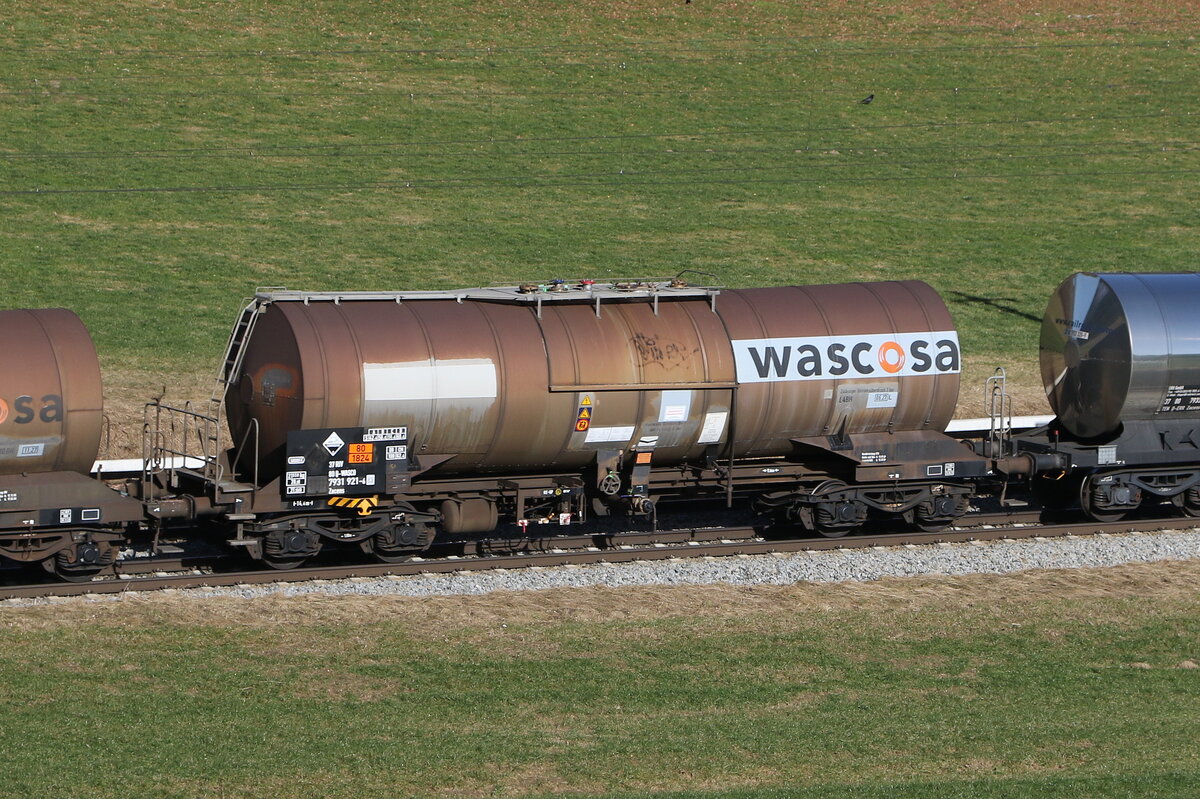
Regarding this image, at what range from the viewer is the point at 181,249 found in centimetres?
4038

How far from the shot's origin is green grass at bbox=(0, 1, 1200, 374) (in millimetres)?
40562

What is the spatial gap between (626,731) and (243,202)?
32.0 metres

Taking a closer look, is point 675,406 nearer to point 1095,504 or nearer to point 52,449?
point 1095,504

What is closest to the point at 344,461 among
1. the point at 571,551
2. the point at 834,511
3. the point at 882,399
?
the point at 571,551

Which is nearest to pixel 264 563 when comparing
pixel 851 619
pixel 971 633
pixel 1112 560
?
pixel 851 619

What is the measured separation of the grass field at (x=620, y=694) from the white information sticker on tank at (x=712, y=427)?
2.68 m

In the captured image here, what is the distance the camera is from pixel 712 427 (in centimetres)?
2231

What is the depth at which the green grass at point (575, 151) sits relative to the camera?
4056 centimetres

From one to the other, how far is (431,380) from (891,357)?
7.06 meters

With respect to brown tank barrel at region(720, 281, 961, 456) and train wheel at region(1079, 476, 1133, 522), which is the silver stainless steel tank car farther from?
brown tank barrel at region(720, 281, 961, 456)

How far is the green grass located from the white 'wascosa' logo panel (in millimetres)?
14028

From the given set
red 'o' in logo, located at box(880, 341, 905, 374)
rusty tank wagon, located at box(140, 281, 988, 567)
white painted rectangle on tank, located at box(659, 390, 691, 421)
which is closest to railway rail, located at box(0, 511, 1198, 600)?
rusty tank wagon, located at box(140, 281, 988, 567)

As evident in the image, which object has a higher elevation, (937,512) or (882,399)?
(882,399)

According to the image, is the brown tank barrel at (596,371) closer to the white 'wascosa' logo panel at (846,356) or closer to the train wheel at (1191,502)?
the white 'wascosa' logo panel at (846,356)
